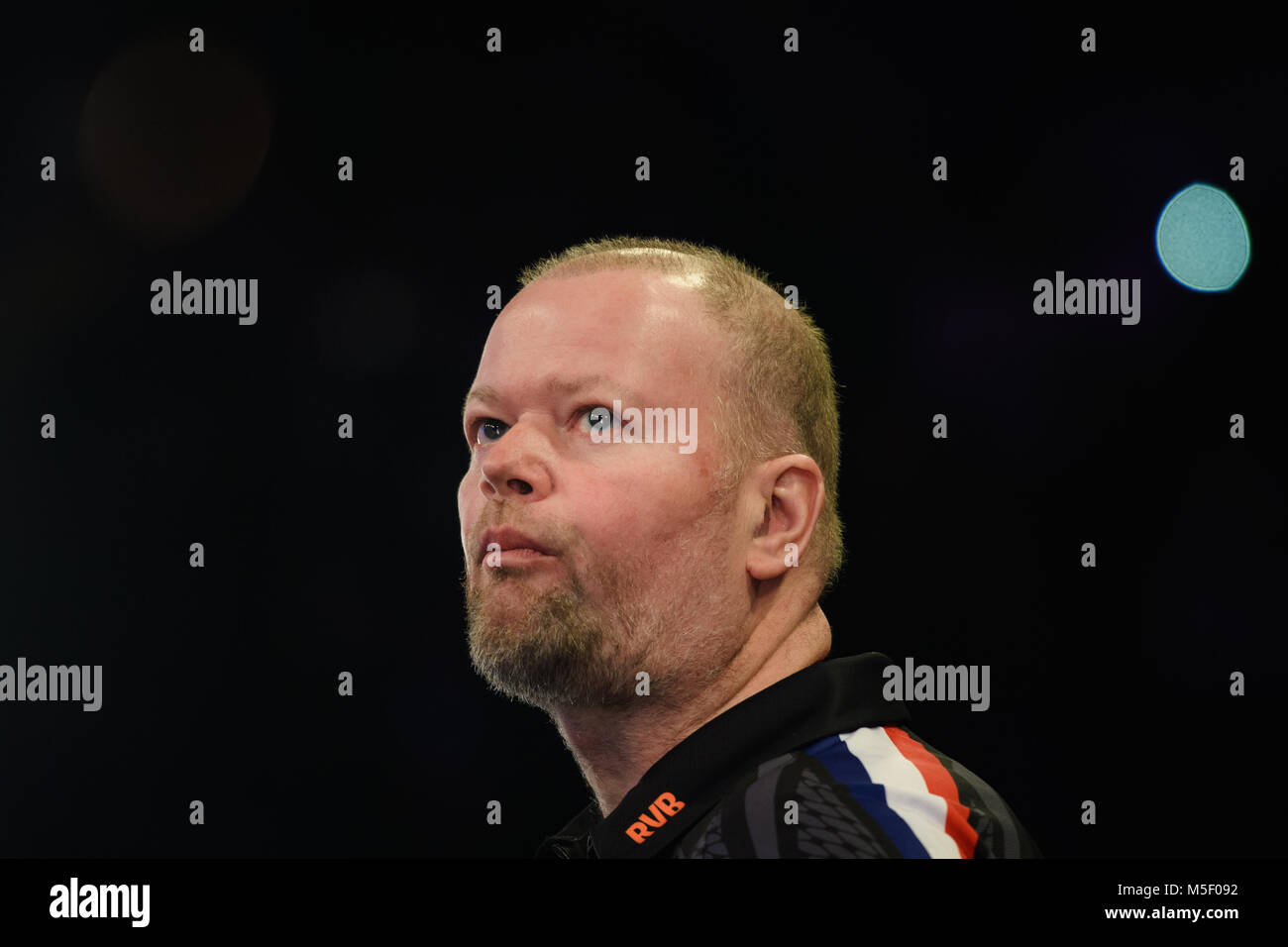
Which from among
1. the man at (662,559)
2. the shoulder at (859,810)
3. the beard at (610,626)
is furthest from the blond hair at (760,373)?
the shoulder at (859,810)

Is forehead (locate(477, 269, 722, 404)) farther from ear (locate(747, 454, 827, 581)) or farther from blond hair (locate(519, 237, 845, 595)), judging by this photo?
ear (locate(747, 454, 827, 581))

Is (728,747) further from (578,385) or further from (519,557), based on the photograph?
(578,385)

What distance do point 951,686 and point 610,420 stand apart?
201cm

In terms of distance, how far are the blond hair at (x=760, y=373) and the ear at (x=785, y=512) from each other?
5 centimetres

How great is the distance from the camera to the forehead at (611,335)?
2.94 metres

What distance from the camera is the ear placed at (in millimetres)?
3012

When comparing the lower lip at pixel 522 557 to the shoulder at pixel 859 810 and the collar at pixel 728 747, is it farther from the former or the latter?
the shoulder at pixel 859 810

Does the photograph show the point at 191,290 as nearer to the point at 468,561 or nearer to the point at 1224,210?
the point at 468,561

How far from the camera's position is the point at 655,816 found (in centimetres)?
271

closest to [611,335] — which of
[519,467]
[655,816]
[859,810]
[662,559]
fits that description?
[519,467]

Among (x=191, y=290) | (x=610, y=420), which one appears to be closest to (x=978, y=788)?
(x=610, y=420)

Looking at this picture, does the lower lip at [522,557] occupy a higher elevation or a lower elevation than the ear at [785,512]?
lower

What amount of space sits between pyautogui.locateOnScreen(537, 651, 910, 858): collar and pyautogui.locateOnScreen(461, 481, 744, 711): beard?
7.2 inches

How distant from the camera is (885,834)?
2.31 metres
